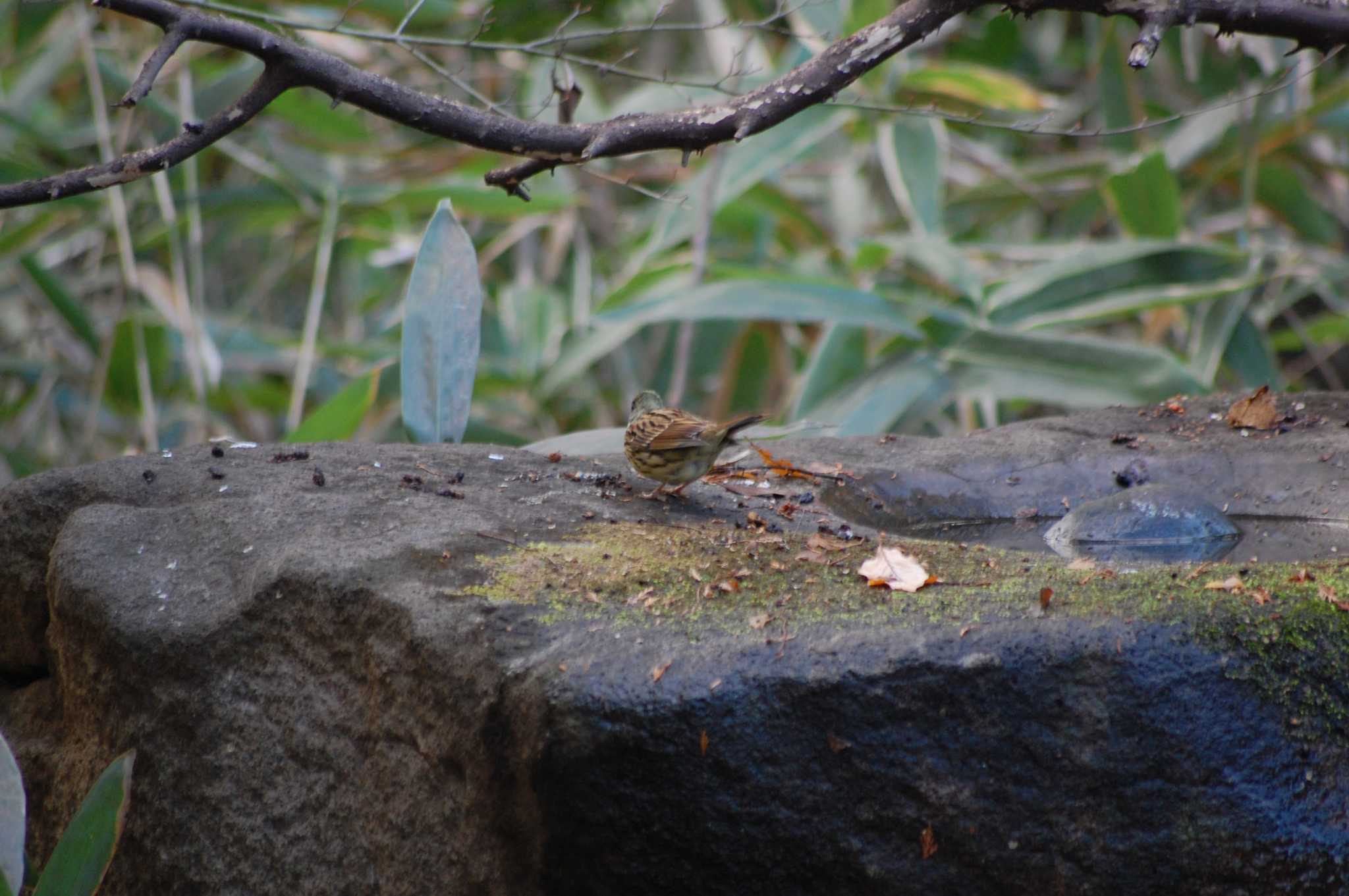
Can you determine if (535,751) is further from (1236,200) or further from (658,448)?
(1236,200)

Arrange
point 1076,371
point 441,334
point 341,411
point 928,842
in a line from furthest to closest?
point 1076,371, point 341,411, point 441,334, point 928,842

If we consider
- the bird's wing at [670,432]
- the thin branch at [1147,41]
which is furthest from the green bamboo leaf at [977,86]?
the thin branch at [1147,41]

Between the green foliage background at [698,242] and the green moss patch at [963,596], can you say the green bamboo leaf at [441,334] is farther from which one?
the green moss patch at [963,596]

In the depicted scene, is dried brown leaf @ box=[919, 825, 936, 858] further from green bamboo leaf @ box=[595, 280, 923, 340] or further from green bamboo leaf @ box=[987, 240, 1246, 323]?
green bamboo leaf @ box=[987, 240, 1246, 323]

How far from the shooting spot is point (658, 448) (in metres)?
3.15

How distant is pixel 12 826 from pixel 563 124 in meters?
1.67

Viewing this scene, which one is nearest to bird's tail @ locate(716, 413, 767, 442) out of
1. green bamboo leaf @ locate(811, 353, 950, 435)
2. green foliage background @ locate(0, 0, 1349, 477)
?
green foliage background @ locate(0, 0, 1349, 477)

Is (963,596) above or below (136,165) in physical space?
below

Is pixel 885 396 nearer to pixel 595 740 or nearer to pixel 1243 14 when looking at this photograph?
pixel 1243 14

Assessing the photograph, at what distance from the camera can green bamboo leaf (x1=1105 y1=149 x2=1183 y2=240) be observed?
6.02 meters

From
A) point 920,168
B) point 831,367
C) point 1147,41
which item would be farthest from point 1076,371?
point 1147,41

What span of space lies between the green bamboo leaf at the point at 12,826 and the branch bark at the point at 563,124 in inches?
41.9

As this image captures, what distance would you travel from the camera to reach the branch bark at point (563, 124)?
2516mm

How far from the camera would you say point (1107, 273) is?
5895 millimetres
